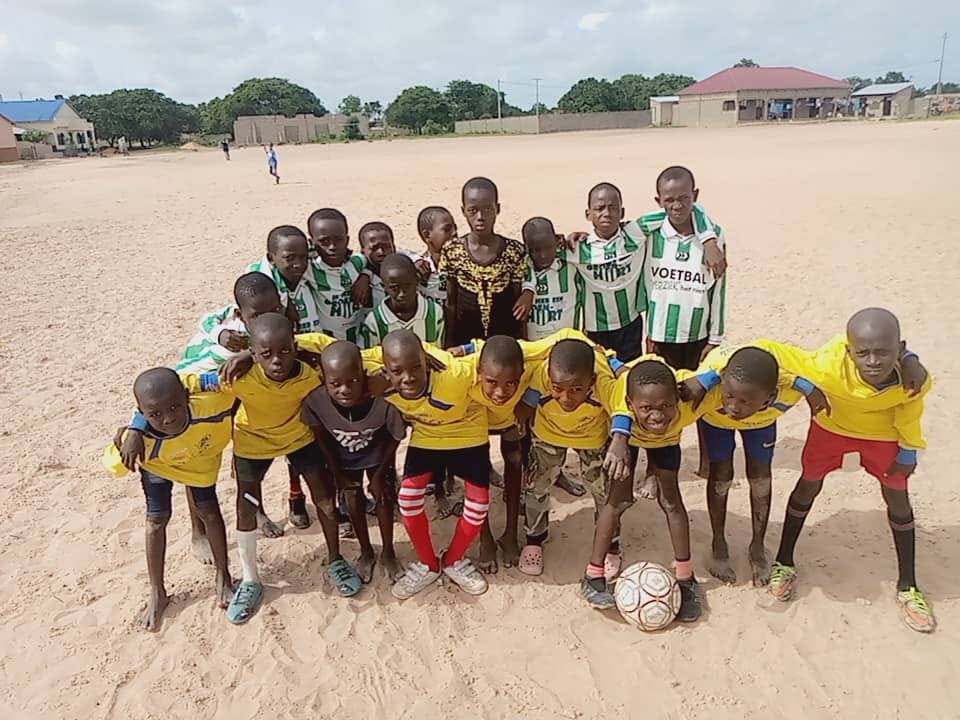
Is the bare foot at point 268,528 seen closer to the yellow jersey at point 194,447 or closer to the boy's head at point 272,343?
the yellow jersey at point 194,447

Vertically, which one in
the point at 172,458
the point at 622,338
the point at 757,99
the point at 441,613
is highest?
the point at 757,99

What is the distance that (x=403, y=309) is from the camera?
14.0 feet

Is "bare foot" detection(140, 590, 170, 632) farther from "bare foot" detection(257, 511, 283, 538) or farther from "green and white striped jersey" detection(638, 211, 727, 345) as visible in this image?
"green and white striped jersey" detection(638, 211, 727, 345)

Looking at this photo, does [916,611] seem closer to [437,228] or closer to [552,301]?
[552,301]

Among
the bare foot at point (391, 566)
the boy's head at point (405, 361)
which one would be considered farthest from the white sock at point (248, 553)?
the boy's head at point (405, 361)

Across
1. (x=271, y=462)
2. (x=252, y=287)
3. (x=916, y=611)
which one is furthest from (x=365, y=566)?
(x=916, y=611)

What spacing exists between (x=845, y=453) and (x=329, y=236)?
10.5ft

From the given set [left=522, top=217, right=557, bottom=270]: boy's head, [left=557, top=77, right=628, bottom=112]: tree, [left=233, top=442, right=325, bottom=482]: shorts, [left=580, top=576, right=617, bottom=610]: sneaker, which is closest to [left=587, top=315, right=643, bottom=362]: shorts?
[left=522, top=217, right=557, bottom=270]: boy's head

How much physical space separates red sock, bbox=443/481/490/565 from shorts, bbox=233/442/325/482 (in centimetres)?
84

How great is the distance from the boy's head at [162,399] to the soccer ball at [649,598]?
7.88 feet

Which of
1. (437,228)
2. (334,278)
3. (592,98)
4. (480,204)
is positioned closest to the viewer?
(480,204)

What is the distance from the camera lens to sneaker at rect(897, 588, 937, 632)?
356cm

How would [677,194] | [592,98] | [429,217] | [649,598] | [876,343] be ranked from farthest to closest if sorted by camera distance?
[592,98]
[429,217]
[677,194]
[649,598]
[876,343]

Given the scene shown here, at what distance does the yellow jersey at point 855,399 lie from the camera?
3.43m
